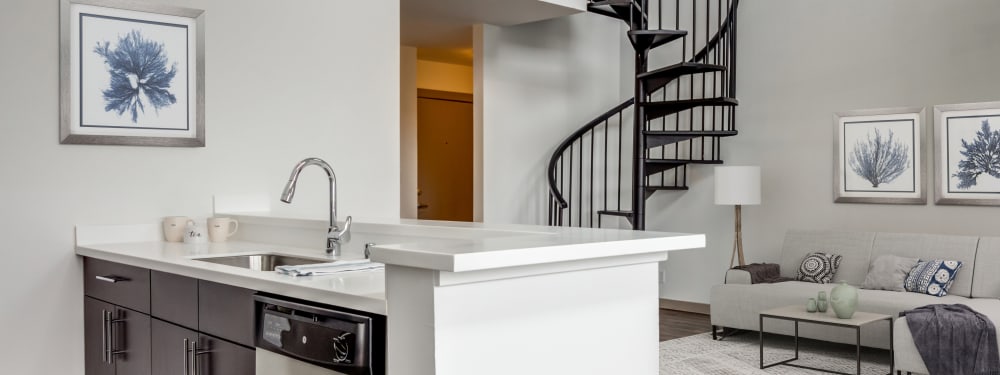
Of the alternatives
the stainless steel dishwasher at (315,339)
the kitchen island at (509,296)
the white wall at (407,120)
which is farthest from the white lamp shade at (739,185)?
the stainless steel dishwasher at (315,339)

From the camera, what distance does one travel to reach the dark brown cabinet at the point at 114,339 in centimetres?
301

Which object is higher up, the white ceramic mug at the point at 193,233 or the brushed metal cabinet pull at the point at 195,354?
the white ceramic mug at the point at 193,233

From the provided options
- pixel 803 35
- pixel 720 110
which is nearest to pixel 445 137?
pixel 720 110

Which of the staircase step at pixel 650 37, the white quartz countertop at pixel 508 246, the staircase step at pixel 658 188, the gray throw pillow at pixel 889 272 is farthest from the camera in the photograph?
the staircase step at pixel 658 188

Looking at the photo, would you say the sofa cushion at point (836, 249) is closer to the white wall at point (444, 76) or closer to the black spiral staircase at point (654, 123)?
the black spiral staircase at point (654, 123)

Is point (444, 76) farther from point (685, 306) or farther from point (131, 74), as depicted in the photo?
point (131, 74)

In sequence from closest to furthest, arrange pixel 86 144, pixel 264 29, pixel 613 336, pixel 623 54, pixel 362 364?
1. pixel 362 364
2. pixel 613 336
3. pixel 86 144
4. pixel 264 29
5. pixel 623 54

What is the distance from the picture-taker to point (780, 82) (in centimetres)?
656

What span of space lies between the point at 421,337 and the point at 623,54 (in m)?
6.24

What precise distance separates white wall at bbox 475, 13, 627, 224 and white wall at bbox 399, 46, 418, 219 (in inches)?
53.8

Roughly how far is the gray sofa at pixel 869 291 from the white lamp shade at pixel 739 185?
1.32 ft

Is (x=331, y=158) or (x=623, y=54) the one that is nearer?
(x=331, y=158)

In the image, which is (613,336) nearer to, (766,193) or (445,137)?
(766,193)

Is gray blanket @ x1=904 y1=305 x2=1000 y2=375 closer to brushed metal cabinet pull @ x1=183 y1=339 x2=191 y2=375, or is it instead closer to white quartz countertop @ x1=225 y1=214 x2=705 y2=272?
white quartz countertop @ x1=225 y1=214 x2=705 y2=272
